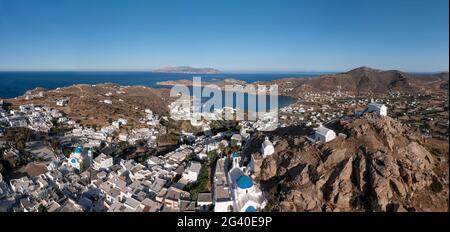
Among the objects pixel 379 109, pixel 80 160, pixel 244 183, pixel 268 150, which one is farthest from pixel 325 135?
pixel 80 160

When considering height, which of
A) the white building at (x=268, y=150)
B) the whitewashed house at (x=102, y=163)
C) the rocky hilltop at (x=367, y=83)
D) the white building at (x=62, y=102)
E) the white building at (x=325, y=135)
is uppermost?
the rocky hilltop at (x=367, y=83)

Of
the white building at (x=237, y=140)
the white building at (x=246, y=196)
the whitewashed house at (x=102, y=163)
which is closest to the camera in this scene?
the white building at (x=246, y=196)

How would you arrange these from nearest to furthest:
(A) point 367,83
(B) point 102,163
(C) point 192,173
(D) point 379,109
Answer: (C) point 192,173
(D) point 379,109
(B) point 102,163
(A) point 367,83

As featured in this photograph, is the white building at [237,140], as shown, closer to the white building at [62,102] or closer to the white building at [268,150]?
the white building at [268,150]

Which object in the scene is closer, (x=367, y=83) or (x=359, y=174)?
(x=359, y=174)

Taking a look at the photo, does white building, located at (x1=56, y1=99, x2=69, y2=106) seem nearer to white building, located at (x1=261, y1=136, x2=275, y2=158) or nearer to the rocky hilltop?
white building, located at (x1=261, y1=136, x2=275, y2=158)

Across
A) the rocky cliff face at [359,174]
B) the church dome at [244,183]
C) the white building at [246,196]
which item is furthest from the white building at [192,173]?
the church dome at [244,183]

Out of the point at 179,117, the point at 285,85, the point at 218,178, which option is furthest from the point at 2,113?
the point at 285,85

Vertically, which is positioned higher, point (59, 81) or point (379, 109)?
point (59, 81)

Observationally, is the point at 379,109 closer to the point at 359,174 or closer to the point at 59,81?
the point at 359,174
